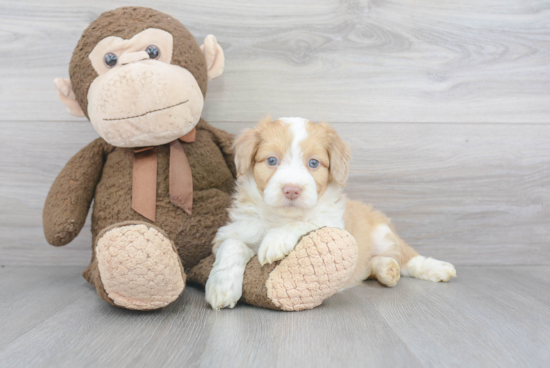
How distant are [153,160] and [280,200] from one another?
507 millimetres

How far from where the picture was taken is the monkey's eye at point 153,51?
1416mm

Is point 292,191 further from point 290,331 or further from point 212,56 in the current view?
point 212,56

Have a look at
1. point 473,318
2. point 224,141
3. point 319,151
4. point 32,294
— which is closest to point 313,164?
point 319,151

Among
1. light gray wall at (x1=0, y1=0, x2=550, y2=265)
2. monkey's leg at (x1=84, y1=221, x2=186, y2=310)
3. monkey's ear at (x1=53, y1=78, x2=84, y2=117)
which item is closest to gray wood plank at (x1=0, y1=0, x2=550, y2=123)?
light gray wall at (x1=0, y1=0, x2=550, y2=265)

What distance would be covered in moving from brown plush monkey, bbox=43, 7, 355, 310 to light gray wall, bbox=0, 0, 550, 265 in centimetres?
34

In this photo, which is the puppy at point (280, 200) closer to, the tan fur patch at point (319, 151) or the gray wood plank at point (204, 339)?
the tan fur patch at point (319, 151)

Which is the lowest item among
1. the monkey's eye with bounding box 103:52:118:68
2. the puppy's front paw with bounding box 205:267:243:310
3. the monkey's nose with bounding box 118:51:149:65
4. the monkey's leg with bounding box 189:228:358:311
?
the puppy's front paw with bounding box 205:267:243:310

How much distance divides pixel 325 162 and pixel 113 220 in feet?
2.46

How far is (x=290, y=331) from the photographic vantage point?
3.53 feet

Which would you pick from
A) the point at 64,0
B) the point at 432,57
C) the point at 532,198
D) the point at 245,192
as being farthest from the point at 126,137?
the point at 532,198

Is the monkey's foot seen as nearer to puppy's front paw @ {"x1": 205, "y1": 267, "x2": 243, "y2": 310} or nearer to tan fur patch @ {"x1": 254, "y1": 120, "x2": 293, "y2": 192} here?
puppy's front paw @ {"x1": 205, "y1": 267, "x2": 243, "y2": 310}

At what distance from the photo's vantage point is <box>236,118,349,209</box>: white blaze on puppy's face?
4.33 ft

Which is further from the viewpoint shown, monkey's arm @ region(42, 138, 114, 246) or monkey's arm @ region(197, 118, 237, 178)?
monkey's arm @ region(197, 118, 237, 178)

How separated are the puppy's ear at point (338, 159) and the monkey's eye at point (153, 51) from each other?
0.64 m
